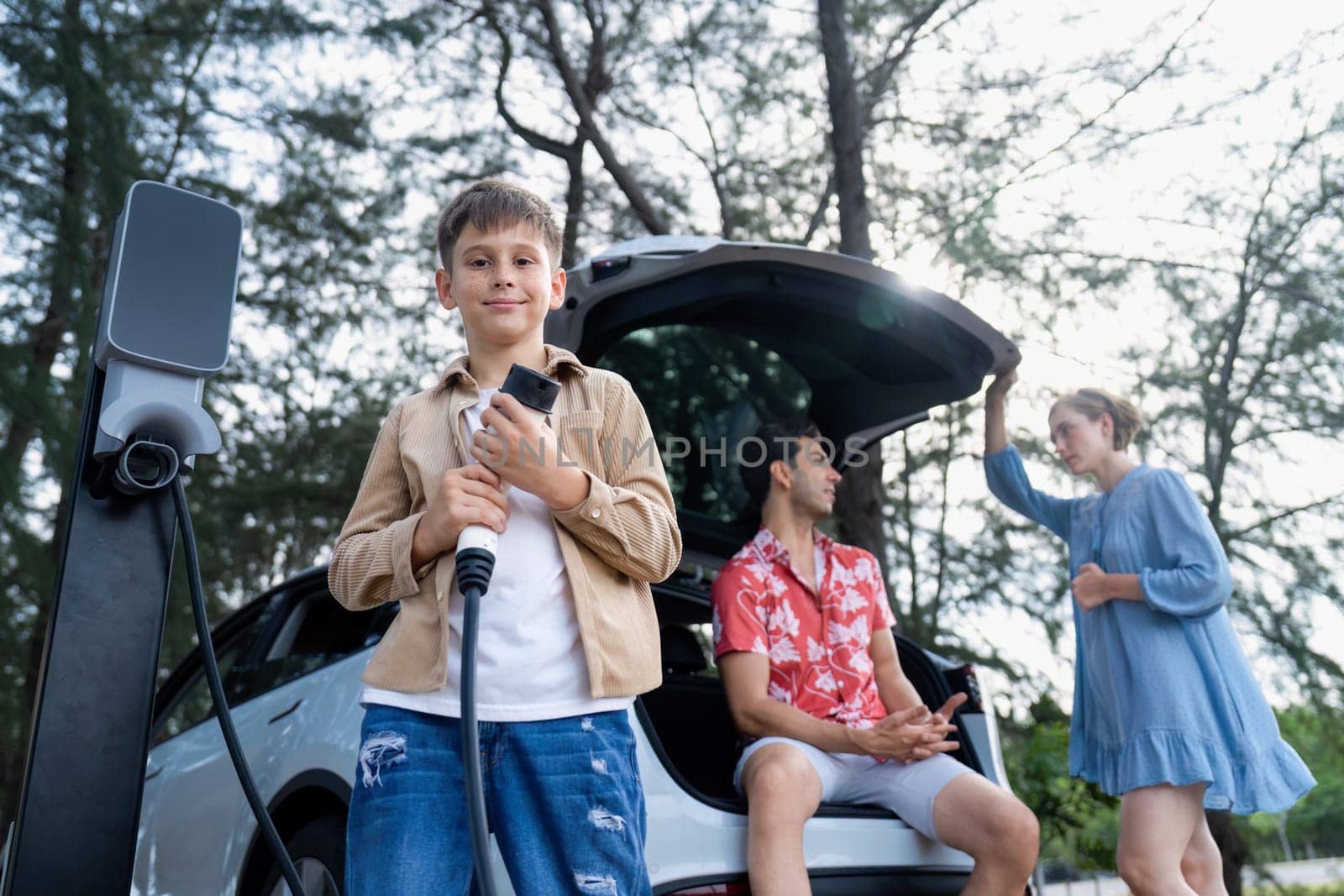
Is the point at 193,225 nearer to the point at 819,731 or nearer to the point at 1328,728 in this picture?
the point at 819,731

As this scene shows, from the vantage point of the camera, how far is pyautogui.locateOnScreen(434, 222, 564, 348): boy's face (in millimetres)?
1706

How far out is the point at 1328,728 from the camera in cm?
549

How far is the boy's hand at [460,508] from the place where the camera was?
4.83ft

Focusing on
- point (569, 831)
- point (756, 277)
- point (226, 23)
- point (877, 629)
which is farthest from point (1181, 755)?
point (226, 23)

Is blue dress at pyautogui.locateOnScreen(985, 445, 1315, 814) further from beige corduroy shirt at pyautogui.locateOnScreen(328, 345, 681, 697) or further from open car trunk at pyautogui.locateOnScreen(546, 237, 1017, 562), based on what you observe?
beige corduroy shirt at pyautogui.locateOnScreen(328, 345, 681, 697)

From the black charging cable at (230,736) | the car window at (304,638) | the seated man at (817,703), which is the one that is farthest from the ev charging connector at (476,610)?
the car window at (304,638)

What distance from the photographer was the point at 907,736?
2.50 m

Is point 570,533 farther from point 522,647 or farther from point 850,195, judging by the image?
point 850,195

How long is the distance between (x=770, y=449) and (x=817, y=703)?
2.59ft

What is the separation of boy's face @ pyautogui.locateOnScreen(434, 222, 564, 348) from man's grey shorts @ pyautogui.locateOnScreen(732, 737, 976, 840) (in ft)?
4.20

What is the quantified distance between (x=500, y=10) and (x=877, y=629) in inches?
193

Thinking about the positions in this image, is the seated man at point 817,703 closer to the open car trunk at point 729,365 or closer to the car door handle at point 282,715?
the open car trunk at point 729,365

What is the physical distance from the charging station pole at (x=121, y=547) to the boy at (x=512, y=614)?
1.05ft

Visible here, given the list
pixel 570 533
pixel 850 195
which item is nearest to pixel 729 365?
pixel 570 533
